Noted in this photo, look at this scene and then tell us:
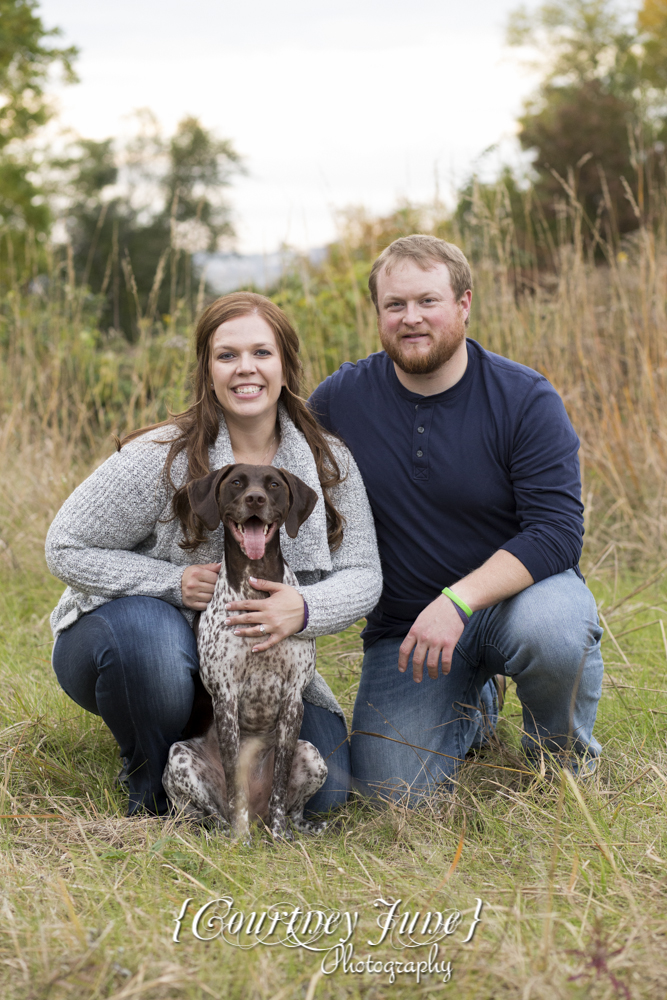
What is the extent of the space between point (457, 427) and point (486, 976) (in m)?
1.76

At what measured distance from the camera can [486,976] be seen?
64.6 inches

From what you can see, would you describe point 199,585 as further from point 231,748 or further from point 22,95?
point 22,95

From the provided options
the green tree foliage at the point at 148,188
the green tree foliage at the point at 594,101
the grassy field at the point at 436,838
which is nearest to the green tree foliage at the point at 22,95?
the green tree foliage at the point at 148,188

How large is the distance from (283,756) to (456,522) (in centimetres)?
97

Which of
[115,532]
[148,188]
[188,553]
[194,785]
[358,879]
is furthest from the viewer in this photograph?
[148,188]

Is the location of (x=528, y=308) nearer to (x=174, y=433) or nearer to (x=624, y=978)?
(x=174, y=433)

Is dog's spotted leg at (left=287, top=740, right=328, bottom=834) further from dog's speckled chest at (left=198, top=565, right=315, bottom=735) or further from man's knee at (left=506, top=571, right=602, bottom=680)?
man's knee at (left=506, top=571, right=602, bottom=680)

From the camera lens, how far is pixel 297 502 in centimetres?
264

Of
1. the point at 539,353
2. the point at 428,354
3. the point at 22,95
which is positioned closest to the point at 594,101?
the point at 22,95

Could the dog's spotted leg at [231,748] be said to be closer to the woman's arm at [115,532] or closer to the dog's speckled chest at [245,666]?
the dog's speckled chest at [245,666]

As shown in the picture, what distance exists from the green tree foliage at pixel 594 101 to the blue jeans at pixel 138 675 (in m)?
7.80

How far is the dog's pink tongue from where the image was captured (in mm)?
2537

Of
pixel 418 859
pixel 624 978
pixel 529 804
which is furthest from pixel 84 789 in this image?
pixel 624 978

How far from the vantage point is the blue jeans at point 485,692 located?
272 centimetres
